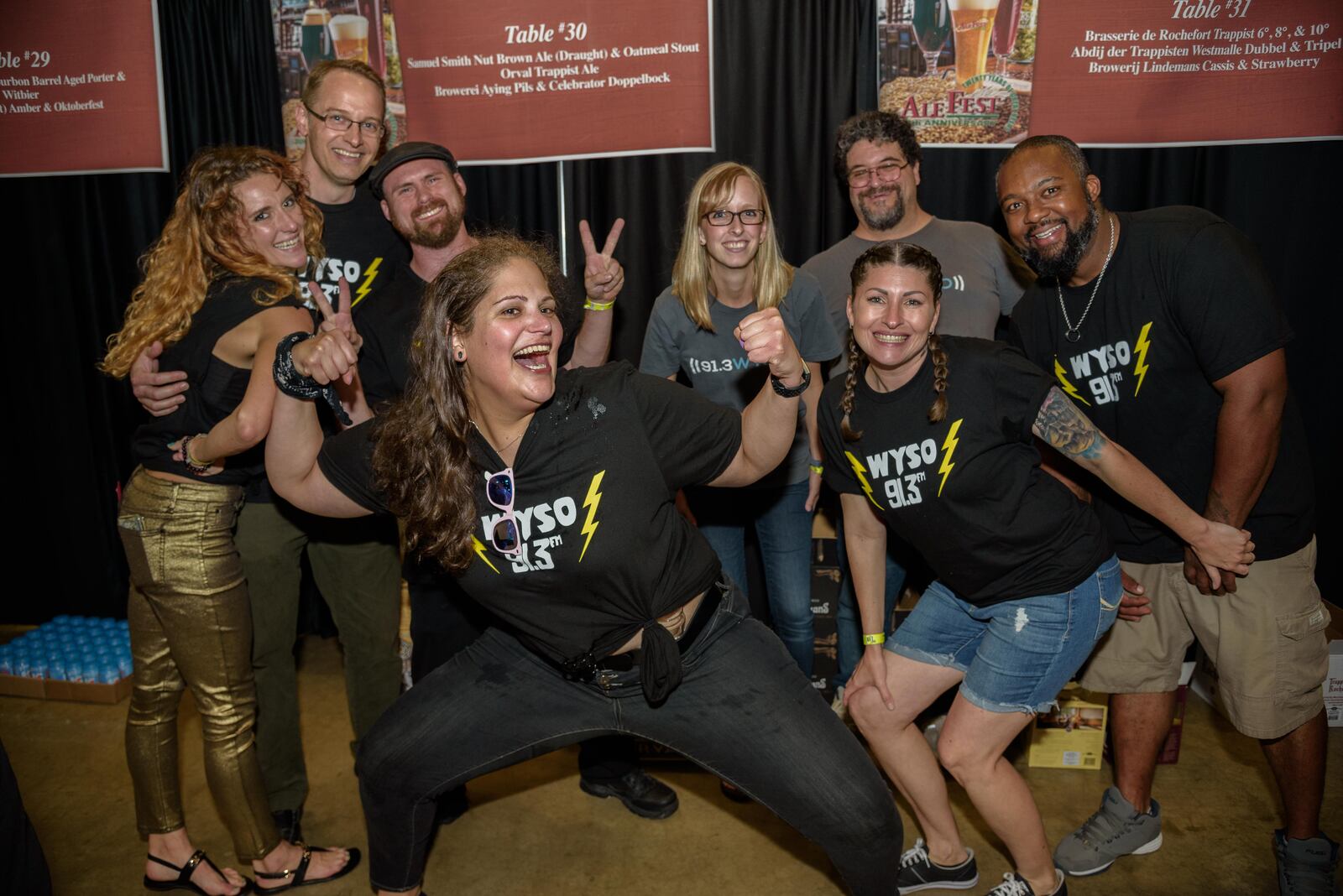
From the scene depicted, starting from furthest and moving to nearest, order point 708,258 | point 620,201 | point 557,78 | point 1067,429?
point 620,201 → point 557,78 → point 708,258 → point 1067,429

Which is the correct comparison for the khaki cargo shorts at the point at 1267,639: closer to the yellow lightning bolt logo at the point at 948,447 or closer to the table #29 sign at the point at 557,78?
the yellow lightning bolt logo at the point at 948,447

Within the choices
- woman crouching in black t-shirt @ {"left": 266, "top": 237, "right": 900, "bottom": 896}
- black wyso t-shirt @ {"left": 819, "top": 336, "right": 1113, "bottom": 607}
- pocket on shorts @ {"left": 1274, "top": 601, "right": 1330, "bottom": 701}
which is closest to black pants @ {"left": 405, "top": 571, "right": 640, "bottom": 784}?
woman crouching in black t-shirt @ {"left": 266, "top": 237, "right": 900, "bottom": 896}

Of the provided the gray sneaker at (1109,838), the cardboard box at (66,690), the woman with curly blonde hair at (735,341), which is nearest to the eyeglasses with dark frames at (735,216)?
the woman with curly blonde hair at (735,341)

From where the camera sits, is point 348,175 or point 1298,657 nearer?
point 1298,657

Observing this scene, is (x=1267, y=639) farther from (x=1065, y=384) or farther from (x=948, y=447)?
(x=948, y=447)

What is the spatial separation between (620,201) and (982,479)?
2.19m

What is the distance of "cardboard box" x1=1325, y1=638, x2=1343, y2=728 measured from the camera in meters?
3.37

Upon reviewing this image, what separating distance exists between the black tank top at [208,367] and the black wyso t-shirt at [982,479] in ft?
5.13

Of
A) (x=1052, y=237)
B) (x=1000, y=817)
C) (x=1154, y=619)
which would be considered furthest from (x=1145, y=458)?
(x=1000, y=817)

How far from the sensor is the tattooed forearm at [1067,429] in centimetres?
226

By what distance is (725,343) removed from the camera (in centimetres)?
306

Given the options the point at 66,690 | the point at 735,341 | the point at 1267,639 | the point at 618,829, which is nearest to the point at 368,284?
the point at 735,341

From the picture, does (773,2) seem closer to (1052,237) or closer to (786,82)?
(786,82)

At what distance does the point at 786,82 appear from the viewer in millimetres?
3758
